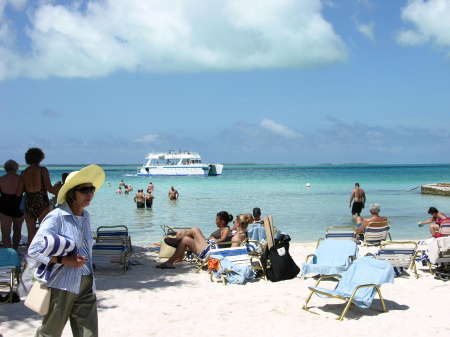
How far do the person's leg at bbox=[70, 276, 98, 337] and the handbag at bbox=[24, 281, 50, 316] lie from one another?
208mm

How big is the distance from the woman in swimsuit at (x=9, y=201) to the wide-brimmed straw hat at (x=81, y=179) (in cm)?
527

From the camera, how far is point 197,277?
738 cm

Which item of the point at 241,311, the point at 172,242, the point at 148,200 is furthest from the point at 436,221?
the point at 148,200

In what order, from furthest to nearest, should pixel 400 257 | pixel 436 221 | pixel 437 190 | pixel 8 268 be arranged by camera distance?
pixel 437 190 → pixel 436 221 → pixel 400 257 → pixel 8 268

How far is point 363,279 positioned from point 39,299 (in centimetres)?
385

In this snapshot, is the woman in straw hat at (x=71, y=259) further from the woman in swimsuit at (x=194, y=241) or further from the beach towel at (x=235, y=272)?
the woman in swimsuit at (x=194, y=241)

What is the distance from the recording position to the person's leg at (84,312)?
122 inches

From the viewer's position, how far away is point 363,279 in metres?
5.71

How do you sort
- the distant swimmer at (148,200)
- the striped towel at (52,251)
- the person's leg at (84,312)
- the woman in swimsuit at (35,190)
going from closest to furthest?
the striped towel at (52,251) < the person's leg at (84,312) < the woman in swimsuit at (35,190) < the distant swimmer at (148,200)

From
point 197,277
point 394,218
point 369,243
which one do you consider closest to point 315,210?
point 394,218

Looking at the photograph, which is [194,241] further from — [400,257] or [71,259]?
[71,259]

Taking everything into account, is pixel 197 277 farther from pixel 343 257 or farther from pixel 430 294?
pixel 430 294

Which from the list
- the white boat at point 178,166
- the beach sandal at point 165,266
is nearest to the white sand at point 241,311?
the beach sandal at point 165,266

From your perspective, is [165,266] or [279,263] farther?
[165,266]
